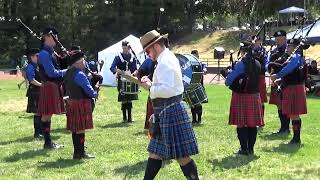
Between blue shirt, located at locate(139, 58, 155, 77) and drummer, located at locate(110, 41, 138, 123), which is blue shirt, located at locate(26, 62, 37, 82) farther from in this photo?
blue shirt, located at locate(139, 58, 155, 77)

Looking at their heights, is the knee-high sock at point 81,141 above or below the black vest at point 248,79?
below

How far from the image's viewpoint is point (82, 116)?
7.36 meters

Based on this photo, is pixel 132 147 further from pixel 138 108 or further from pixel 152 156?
pixel 138 108

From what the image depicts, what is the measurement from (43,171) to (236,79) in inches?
110

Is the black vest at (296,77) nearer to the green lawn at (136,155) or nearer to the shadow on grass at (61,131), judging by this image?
the green lawn at (136,155)

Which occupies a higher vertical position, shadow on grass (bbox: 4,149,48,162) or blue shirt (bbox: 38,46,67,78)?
blue shirt (bbox: 38,46,67,78)

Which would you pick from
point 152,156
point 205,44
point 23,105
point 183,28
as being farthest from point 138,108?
point 183,28

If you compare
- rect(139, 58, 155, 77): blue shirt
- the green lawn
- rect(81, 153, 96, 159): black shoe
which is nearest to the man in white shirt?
the green lawn

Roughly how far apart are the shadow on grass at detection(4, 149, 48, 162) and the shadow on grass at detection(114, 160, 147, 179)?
5.32ft

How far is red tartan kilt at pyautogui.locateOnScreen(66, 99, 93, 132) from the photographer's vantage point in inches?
288

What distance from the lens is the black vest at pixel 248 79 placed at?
727 cm

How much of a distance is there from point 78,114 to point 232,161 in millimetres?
2158

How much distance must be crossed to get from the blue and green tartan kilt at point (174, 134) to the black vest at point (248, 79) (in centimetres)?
212

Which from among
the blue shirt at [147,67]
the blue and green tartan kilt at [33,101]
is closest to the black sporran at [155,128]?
the blue shirt at [147,67]
